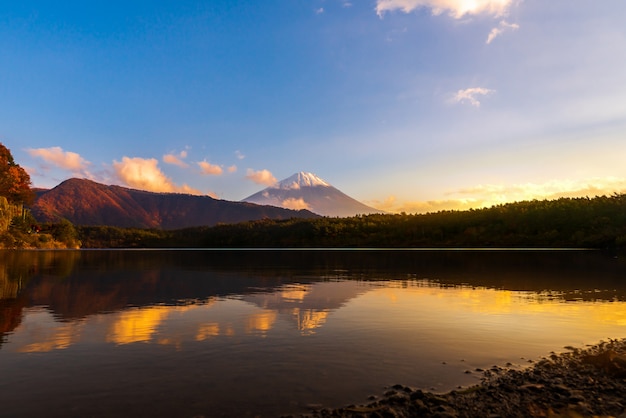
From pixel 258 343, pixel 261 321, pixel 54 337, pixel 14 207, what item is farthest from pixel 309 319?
pixel 14 207

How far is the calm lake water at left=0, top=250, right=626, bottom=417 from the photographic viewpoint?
11.8m

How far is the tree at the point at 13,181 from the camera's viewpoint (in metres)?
166

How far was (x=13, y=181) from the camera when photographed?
168 m

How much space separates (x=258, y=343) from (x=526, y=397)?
10.7 metres

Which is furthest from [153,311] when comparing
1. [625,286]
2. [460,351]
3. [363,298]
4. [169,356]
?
[625,286]

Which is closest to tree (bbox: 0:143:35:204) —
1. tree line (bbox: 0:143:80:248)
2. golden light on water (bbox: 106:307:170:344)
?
tree line (bbox: 0:143:80:248)

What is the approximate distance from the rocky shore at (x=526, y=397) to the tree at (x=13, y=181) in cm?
19941

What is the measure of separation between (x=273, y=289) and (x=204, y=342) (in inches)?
802

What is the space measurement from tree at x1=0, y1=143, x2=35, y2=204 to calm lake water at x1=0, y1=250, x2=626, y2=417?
16366 cm

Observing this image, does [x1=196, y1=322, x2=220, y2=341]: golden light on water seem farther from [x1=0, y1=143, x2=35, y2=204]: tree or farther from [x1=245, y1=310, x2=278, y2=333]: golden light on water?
[x1=0, y1=143, x2=35, y2=204]: tree

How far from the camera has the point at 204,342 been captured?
18.2m

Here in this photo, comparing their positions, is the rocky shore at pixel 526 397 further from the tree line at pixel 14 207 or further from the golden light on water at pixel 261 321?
the tree line at pixel 14 207

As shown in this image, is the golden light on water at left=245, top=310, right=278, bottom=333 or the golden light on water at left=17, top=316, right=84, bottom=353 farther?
the golden light on water at left=245, top=310, right=278, bottom=333

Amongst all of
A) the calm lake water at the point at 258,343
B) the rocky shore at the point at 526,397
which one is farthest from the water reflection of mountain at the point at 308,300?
the rocky shore at the point at 526,397
